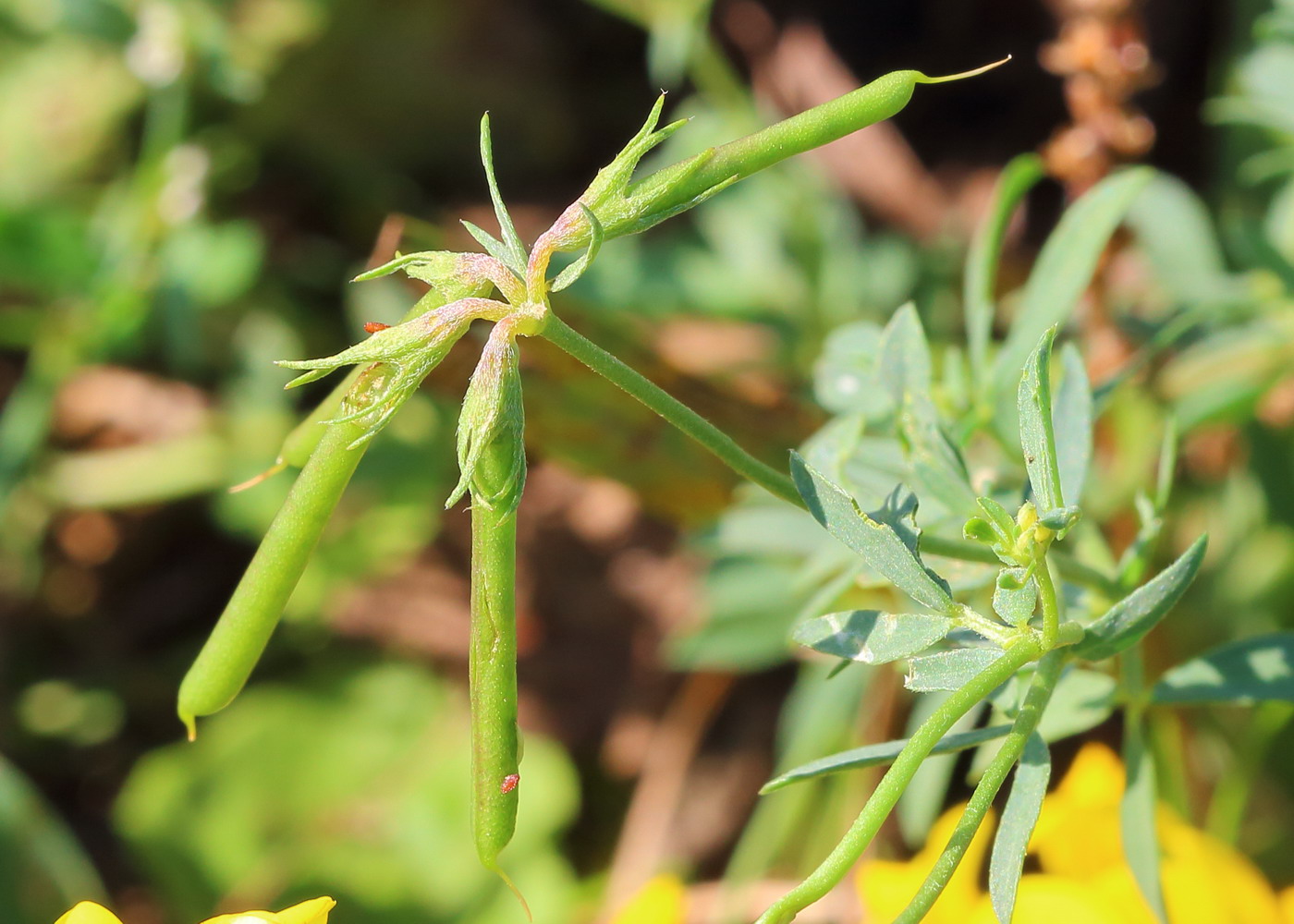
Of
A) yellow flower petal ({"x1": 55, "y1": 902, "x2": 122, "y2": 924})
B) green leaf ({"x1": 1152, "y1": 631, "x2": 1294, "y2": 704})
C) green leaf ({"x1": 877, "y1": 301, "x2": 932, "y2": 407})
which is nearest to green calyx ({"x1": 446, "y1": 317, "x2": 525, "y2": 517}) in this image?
yellow flower petal ({"x1": 55, "y1": 902, "x2": 122, "y2": 924})

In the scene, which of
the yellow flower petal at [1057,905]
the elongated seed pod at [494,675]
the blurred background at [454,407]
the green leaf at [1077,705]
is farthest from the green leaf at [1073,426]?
the blurred background at [454,407]

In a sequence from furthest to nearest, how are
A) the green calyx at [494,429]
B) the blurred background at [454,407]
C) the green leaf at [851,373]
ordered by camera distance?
the blurred background at [454,407] → the green leaf at [851,373] → the green calyx at [494,429]

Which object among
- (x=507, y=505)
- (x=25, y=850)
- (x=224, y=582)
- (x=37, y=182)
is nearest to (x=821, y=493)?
(x=507, y=505)

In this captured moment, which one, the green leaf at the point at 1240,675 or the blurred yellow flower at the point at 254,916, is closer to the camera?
the blurred yellow flower at the point at 254,916

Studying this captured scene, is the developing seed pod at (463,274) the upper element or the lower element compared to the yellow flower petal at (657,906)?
upper

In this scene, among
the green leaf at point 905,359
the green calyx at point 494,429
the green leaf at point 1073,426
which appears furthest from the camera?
the green leaf at point 905,359

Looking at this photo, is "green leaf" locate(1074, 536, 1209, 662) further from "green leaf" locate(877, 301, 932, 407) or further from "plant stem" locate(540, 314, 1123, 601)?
"green leaf" locate(877, 301, 932, 407)

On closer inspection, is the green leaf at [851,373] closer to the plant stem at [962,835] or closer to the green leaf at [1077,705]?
the green leaf at [1077,705]
